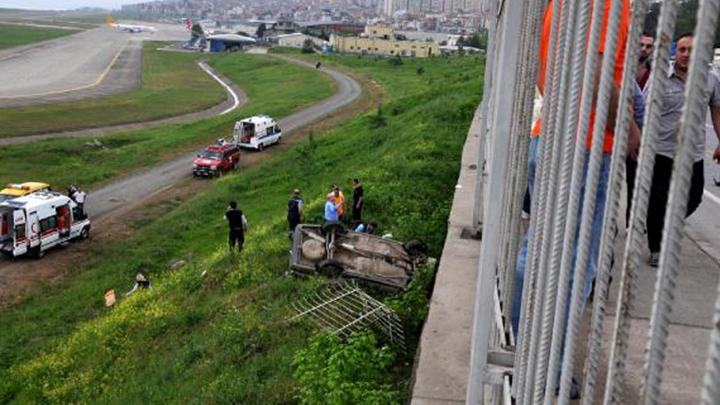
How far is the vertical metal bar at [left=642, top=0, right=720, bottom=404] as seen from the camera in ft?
4.40

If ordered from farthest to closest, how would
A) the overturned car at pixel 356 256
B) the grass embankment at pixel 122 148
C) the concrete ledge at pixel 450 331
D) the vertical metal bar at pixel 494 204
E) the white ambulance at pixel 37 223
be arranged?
the grass embankment at pixel 122 148 → the white ambulance at pixel 37 223 → the overturned car at pixel 356 256 → the concrete ledge at pixel 450 331 → the vertical metal bar at pixel 494 204

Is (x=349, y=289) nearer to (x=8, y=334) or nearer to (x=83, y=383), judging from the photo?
(x=83, y=383)

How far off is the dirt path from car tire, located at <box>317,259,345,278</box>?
11465mm

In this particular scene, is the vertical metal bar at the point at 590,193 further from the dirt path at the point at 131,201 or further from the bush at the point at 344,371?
the dirt path at the point at 131,201

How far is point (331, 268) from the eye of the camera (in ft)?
36.1

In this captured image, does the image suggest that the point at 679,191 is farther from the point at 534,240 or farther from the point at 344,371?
the point at 344,371

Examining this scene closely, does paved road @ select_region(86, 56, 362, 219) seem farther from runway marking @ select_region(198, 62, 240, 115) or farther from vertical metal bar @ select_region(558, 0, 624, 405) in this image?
vertical metal bar @ select_region(558, 0, 624, 405)

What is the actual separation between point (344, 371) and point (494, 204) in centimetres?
411

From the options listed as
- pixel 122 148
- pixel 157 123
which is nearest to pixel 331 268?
Result: pixel 122 148

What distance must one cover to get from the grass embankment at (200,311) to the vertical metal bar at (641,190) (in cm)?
502

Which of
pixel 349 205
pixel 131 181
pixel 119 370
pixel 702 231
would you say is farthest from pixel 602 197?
pixel 131 181

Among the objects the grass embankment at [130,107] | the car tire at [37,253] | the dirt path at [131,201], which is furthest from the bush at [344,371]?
the grass embankment at [130,107]

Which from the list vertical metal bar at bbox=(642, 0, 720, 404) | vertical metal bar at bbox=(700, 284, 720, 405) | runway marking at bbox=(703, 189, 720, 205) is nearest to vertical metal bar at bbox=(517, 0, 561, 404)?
vertical metal bar at bbox=(642, 0, 720, 404)

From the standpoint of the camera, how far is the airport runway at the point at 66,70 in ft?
227
